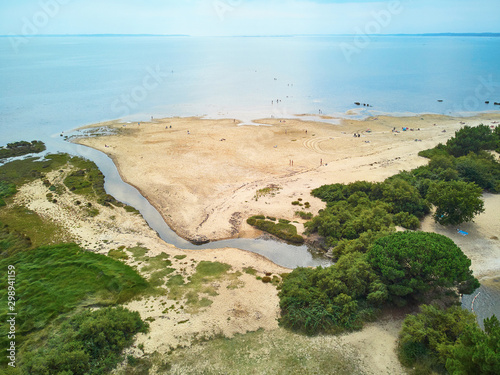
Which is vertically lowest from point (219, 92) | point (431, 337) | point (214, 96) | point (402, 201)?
point (431, 337)

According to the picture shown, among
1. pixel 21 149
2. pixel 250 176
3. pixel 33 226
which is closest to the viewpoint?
pixel 33 226

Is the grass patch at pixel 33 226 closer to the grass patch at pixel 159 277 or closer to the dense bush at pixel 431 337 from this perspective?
the grass patch at pixel 159 277

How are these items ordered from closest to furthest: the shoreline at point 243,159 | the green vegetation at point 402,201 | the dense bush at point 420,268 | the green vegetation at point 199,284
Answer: the dense bush at point 420,268
the green vegetation at point 199,284
the green vegetation at point 402,201
the shoreline at point 243,159

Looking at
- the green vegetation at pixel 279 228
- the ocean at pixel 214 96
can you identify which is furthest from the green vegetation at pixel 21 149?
the green vegetation at pixel 279 228

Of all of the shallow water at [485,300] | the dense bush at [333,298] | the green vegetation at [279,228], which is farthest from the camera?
the green vegetation at [279,228]

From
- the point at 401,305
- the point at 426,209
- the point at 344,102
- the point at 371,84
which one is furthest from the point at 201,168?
the point at 371,84

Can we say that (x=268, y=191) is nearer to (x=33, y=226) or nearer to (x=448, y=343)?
(x=448, y=343)

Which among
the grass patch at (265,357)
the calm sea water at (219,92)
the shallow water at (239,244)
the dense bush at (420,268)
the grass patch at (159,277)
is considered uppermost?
the calm sea water at (219,92)

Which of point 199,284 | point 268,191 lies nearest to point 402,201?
point 268,191
